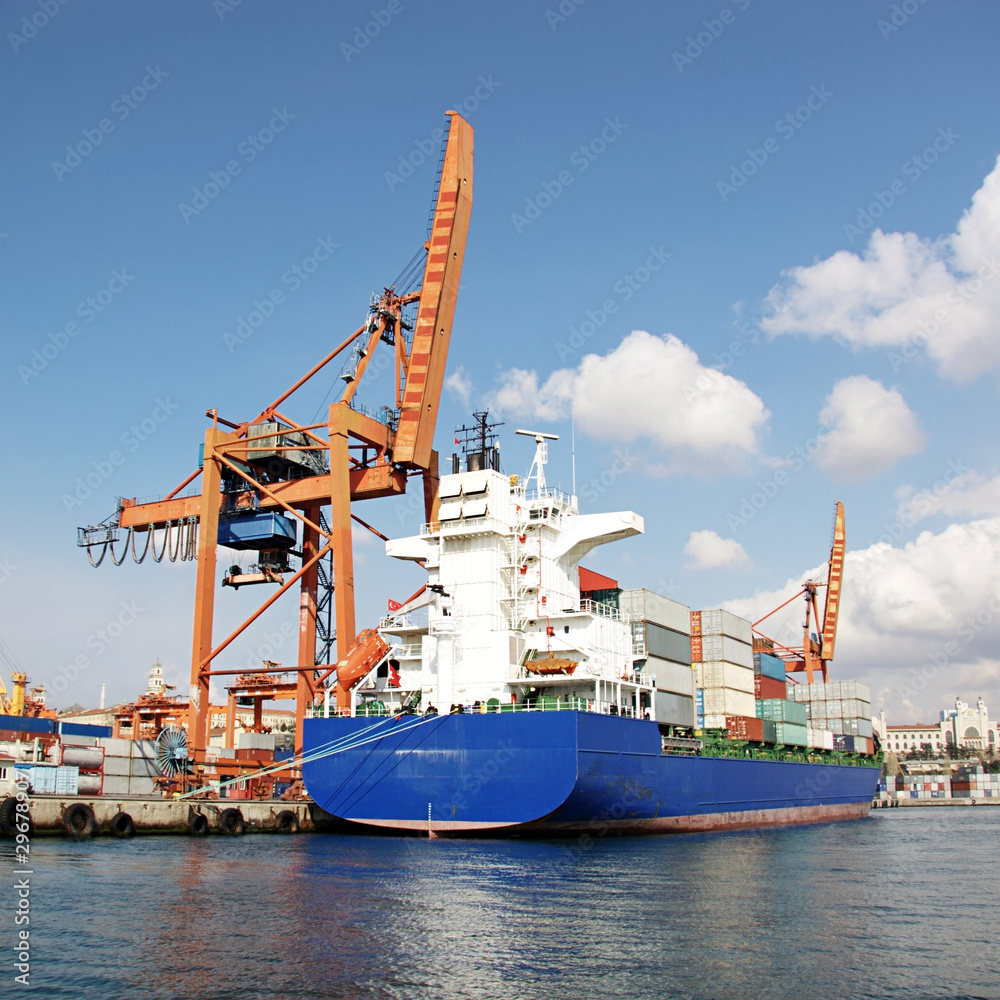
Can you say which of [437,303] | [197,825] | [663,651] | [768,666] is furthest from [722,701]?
[197,825]

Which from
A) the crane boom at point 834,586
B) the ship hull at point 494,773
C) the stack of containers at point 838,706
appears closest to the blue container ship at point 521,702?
the ship hull at point 494,773

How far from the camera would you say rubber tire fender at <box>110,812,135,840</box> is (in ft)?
95.9

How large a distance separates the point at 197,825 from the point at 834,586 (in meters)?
56.8

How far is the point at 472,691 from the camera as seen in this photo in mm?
32125

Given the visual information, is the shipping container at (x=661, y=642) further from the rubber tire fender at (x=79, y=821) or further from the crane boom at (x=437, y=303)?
the rubber tire fender at (x=79, y=821)

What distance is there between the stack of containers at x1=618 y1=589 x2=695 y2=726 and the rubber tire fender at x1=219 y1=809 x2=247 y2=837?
14.8m

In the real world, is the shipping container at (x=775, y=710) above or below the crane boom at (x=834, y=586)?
below

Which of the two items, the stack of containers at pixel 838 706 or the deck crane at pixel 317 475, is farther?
the stack of containers at pixel 838 706

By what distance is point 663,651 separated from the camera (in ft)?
124

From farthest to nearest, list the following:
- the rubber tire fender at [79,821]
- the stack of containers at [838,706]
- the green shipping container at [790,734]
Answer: the stack of containers at [838,706] → the green shipping container at [790,734] → the rubber tire fender at [79,821]

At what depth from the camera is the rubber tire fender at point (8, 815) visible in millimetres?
26156

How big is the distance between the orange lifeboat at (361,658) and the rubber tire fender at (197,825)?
6.09 meters

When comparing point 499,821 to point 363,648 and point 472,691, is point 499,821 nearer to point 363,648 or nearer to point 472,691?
point 472,691

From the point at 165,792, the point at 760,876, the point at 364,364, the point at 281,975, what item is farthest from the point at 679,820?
the point at 281,975
